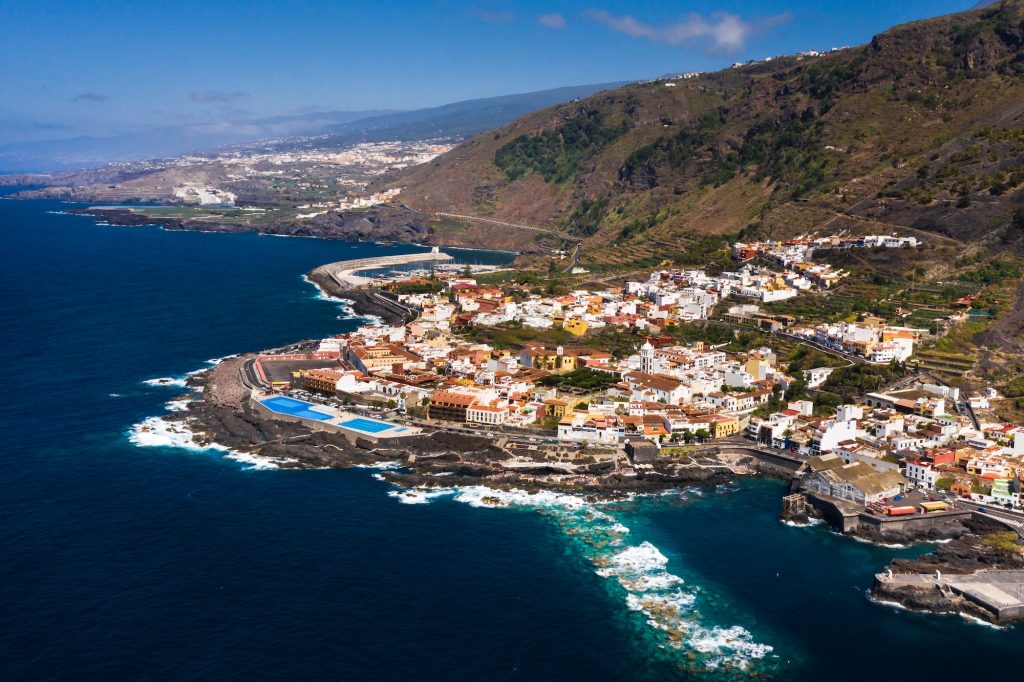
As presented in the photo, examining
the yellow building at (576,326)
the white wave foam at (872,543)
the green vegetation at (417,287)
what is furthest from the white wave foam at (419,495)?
the green vegetation at (417,287)

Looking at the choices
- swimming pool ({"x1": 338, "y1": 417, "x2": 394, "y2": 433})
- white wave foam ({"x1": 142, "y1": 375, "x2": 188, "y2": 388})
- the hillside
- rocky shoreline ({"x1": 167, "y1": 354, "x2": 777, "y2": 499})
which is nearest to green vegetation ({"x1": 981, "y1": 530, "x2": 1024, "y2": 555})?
rocky shoreline ({"x1": 167, "y1": 354, "x2": 777, "y2": 499})

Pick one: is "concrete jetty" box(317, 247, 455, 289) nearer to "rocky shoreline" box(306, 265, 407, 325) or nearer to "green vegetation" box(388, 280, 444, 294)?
"rocky shoreline" box(306, 265, 407, 325)

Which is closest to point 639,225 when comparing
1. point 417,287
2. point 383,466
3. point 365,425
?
point 417,287

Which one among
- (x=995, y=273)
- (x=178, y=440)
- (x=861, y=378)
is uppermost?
(x=995, y=273)

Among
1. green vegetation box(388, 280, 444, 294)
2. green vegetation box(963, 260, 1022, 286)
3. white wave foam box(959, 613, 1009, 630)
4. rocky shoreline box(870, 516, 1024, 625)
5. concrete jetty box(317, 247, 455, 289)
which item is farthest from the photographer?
concrete jetty box(317, 247, 455, 289)

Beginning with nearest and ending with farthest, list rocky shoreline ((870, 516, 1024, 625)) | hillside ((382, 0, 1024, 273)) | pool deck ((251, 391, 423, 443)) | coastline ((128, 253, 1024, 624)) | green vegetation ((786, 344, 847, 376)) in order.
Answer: rocky shoreline ((870, 516, 1024, 625)) → coastline ((128, 253, 1024, 624)) → pool deck ((251, 391, 423, 443)) → green vegetation ((786, 344, 847, 376)) → hillside ((382, 0, 1024, 273))

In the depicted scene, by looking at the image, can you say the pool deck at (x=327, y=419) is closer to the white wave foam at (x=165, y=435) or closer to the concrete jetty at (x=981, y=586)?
the white wave foam at (x=165, y=435)

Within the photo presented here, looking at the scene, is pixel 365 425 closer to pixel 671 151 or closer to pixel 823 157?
pixel 823 157
